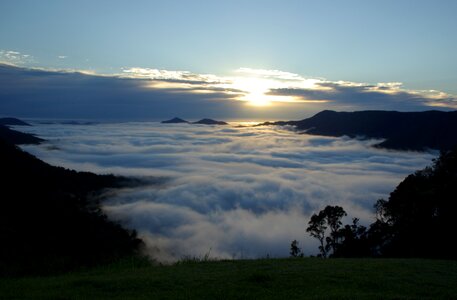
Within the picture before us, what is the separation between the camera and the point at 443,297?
35.9 feet

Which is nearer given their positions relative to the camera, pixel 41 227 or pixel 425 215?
pixel 425 215

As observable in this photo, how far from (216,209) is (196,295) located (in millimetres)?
92759

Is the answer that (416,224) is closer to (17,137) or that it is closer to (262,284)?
(262,284)

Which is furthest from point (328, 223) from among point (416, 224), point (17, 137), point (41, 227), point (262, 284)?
point (17, 137)

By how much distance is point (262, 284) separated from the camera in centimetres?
1222

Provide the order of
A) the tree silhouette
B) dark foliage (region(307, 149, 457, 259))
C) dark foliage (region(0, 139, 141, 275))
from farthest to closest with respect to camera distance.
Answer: the tree silhouette < dark foliage (region(0, 139, 141, 275)) < dark foliage (region(307, 149, 457, 259))

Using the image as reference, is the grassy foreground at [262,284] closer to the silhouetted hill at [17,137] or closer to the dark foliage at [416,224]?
the dark foliage at [416,224]

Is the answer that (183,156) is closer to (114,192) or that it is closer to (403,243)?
(114,192)

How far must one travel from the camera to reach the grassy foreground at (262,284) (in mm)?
11219

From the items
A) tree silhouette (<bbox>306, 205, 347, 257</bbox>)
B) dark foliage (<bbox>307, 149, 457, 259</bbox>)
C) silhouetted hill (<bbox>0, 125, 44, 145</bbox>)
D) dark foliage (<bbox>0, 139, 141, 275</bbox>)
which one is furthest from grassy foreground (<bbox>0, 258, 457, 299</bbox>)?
silhouetted hill (<bbox>0, 125, 44, 145</bbox>)

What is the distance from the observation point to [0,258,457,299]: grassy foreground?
11.2 m

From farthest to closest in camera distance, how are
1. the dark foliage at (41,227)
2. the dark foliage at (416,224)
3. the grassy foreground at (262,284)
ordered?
1. the dark foliage at (41,227)
2. the dark foliage at (416,224)
3. the grassy foreground at (262,284)

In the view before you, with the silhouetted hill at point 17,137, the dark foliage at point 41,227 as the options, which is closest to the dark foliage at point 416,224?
the dark foliage at point 41,227

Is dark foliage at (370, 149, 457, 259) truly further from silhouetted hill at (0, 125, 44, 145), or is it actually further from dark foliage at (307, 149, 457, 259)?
silhouetted hill at (0, 125, 44, 145)
